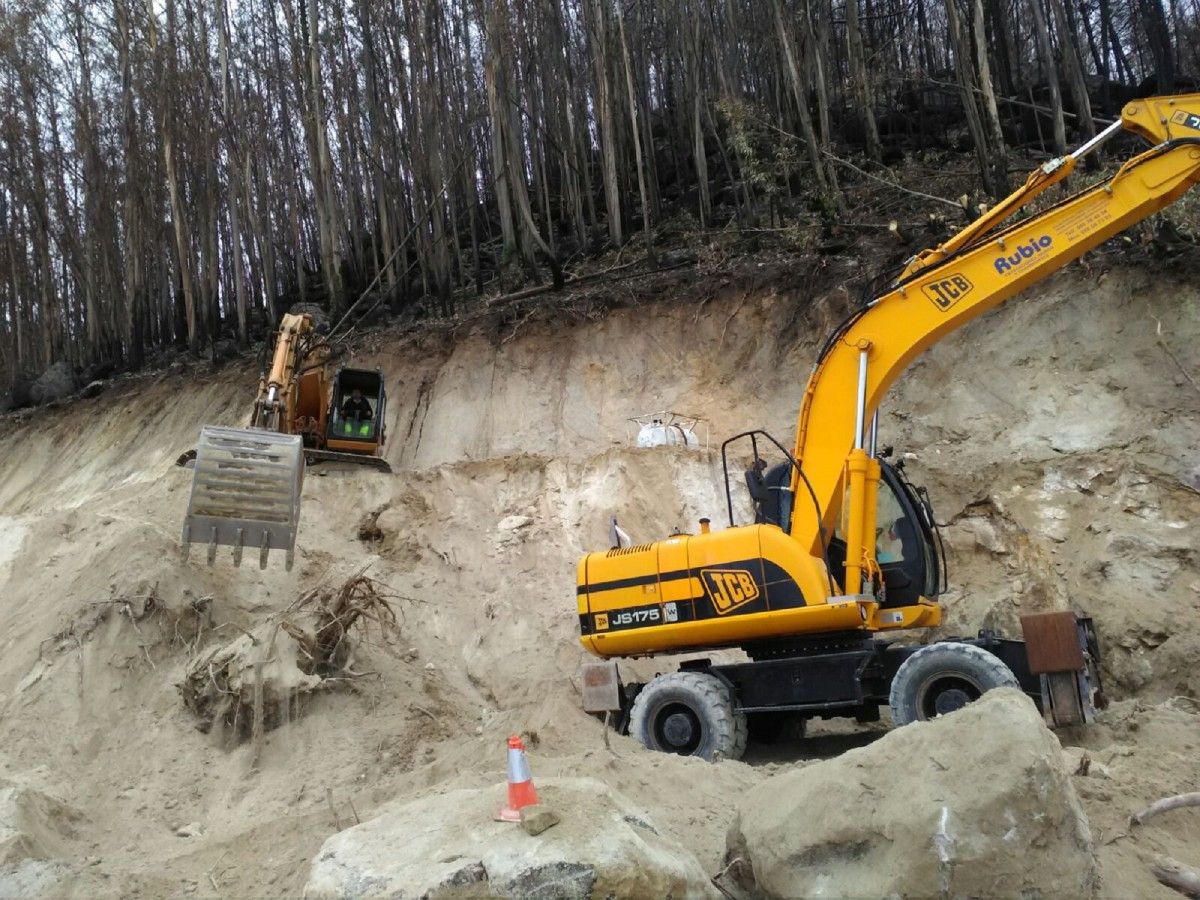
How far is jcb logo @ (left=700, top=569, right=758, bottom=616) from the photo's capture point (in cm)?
798

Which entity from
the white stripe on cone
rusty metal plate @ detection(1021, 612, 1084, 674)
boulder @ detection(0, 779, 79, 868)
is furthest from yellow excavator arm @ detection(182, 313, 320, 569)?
rusty metal plate @ detection(1021, 612, 1084, 674)

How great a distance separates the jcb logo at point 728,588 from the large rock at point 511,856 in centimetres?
337

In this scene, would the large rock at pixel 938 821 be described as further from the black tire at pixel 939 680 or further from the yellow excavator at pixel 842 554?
the yellow excavator at pixel 842 554

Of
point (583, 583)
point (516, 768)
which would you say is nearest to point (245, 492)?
point (583, 583)

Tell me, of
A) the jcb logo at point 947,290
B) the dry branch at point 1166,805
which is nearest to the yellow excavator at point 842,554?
the jcb logo at point 947,290

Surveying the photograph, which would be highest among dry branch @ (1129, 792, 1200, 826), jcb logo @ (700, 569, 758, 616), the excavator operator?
the excavator operator

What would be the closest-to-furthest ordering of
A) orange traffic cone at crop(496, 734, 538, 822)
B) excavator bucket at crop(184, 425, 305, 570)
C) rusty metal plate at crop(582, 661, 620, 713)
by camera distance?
1. orange traffic cone at crop(496, 734, 538, 822)
2. rusty metal plate at crop(582, 661, 620, 713)
3. excavator bucket at crop(184, 425, 305, 570)

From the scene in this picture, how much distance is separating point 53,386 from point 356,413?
11631mm

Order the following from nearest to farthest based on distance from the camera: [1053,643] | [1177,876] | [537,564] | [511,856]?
[511,856] → [1177,876] → [1053,643] → [537,564]

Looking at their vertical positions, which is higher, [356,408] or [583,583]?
[356,408]

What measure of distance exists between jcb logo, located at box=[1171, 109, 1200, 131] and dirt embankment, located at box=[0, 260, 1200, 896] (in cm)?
447

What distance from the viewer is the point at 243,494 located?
29.3 feet

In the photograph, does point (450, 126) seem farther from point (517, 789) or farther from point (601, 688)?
point (517, 789)

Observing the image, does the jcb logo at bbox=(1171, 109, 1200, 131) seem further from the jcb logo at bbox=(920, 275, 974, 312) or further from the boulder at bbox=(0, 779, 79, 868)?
the boulder at bbox=(0, 779, 79, 868)
